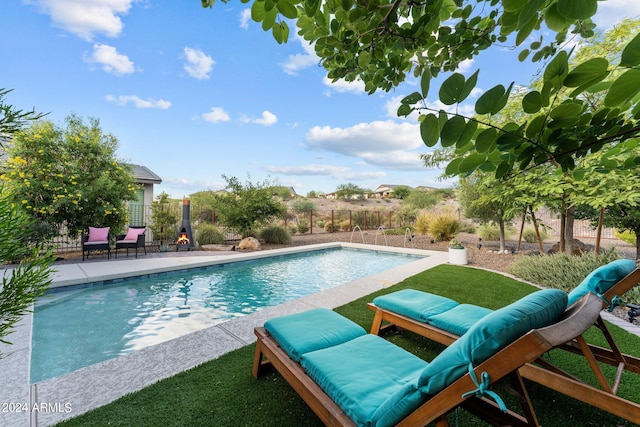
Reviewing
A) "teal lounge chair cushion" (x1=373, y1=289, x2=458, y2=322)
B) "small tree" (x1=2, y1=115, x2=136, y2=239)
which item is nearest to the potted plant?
"teal lounge chair cushion" (x1=373, y1=289, x2=458, y2=322)

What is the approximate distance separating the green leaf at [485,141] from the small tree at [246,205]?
11.2 m

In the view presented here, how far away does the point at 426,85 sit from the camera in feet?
2.38

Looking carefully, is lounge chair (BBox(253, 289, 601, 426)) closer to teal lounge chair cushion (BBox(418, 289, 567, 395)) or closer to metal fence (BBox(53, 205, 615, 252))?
teal lounge chair cushion (BBox(418, 289, 567, 395))

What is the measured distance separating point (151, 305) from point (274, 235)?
7.43 meters

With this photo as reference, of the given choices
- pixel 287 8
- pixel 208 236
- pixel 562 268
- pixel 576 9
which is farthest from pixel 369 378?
pixel 208 236

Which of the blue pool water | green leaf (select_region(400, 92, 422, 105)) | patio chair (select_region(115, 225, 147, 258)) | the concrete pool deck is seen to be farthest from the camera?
patio chair (select_region(115, 225, 147, 258))

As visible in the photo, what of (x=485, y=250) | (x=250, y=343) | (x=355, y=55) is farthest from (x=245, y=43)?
(x=485, y=250)

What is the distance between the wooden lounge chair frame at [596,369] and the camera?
5.30ft

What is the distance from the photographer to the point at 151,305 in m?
4.97

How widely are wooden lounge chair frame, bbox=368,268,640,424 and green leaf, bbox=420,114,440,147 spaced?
1176mm

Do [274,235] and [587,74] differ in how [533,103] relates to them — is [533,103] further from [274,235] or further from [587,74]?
[274,235]

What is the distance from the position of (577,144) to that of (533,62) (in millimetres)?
714

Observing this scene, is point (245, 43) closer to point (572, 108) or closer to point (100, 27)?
point (100, 27)

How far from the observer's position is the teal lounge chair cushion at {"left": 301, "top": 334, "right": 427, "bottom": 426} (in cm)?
137
